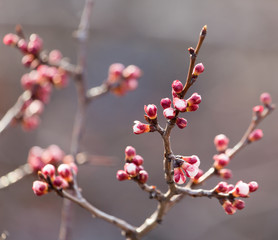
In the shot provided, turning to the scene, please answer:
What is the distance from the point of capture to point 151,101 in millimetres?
5152

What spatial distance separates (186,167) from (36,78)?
3.80 feet

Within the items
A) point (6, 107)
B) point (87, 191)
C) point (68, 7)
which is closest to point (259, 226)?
point (87, 191)

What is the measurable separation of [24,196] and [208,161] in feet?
7.14

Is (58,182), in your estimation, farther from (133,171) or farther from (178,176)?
(178,176)

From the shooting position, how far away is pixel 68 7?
581 centimetres

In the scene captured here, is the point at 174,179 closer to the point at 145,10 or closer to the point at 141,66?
the point at 141,66

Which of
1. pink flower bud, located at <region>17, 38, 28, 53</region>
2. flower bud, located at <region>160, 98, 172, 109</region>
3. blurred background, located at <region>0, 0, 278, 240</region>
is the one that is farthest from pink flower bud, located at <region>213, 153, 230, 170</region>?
blurred background, located at <region>0, 0, 278, 240</region>

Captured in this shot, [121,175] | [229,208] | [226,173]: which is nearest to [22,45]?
[121,175]

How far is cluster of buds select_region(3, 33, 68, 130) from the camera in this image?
168cm

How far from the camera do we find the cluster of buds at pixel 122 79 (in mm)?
1845

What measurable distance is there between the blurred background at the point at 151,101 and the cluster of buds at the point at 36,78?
2108 mm

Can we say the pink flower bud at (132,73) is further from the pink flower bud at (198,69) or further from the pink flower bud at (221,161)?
the pink flower bud at (198,69)

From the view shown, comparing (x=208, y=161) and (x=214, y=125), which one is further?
(x=214, y=125)

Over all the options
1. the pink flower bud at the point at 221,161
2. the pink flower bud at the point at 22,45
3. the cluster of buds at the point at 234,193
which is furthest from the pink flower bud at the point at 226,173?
the pink flower bud at the point at 22,45
